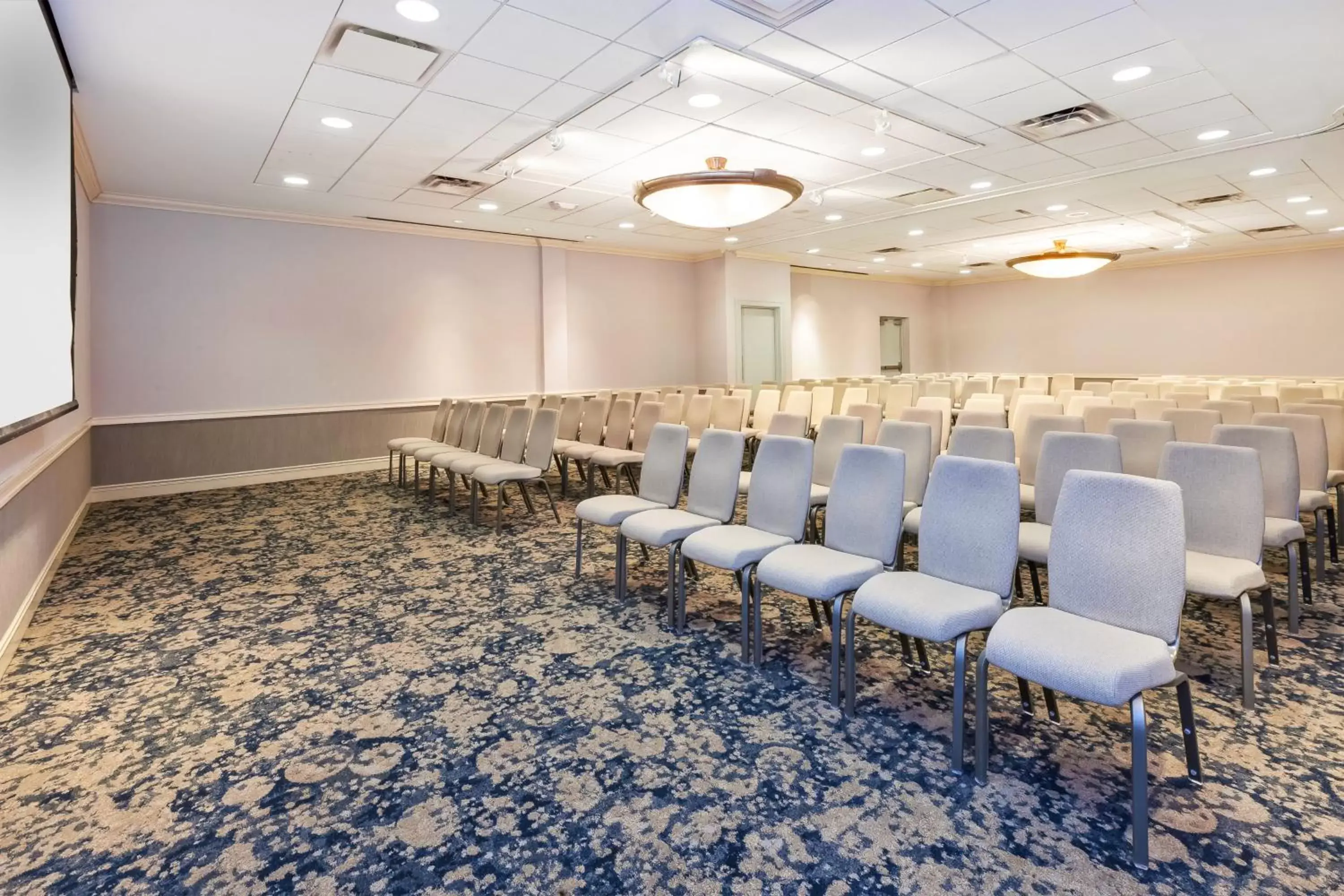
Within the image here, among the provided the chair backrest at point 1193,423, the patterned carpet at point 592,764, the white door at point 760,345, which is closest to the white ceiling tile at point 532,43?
the patterned carpet at point 592,764

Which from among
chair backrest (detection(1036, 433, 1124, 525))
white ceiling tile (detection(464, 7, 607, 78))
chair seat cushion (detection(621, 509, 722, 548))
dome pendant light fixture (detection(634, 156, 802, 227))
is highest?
white ceiling tile (detection(464, 7, 607, 78))

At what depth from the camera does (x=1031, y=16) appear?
3688 millimetres

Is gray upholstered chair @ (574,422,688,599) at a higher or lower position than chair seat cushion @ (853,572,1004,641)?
higher

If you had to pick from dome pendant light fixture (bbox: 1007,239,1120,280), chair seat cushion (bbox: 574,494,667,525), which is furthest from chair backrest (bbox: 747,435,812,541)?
dome pendant light fixture (bbox: 1007,239,1120,280)

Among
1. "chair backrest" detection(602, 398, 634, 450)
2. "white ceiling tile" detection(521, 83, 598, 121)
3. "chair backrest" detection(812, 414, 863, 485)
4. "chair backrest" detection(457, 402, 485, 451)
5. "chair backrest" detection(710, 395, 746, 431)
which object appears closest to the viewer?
"chair backrest" detection(812, 414, 863, 485)

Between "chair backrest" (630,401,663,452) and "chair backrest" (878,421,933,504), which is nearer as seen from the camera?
"chair backrest" (878,421,933,504)

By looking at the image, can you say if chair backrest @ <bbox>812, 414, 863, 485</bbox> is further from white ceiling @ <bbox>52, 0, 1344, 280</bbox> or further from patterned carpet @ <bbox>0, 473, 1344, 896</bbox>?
white ceiling @ <bbox>52, 0, 1344, 280</bbox>

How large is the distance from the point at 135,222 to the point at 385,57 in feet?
16.3

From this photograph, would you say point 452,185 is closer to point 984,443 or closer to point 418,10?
point 418,10

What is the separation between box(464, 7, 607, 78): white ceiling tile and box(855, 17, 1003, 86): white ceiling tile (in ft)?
5.63

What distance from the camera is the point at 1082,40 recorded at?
156 inches

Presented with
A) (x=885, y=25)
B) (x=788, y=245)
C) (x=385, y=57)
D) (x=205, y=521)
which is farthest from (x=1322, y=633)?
(x=788, y=245)

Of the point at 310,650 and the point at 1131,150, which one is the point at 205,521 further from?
the point at 1131,150

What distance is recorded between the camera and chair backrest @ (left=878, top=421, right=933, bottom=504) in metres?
3.97
